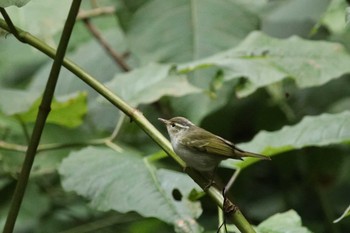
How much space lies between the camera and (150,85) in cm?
252

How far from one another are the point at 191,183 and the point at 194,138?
0.25 m

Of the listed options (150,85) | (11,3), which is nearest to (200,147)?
(11,3)

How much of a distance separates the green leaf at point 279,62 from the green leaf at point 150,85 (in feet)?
0.21

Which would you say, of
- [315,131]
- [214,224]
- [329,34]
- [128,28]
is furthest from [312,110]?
[315,131]

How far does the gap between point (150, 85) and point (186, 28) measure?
1.61 feet

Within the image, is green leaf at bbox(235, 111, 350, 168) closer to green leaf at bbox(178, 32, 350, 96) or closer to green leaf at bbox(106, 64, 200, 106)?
green leaf at bbox(178, 32, 350, 96)

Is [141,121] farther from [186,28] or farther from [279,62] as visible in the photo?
[186,28]

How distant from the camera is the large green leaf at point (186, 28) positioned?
2.89m

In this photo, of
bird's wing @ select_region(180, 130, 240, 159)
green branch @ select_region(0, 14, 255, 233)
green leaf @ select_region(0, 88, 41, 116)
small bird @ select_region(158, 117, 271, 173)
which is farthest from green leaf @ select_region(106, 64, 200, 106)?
green branch @ select_region(0, 14, 255, 233)

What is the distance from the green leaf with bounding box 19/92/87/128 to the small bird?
70 centimetres

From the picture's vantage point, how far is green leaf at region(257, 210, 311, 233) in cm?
167

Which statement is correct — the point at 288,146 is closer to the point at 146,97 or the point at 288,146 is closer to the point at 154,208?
the point at 154,208


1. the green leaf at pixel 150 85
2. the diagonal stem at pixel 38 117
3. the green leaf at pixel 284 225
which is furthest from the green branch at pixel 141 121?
the green leaf at pixel 150 85

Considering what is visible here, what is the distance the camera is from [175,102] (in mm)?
2705
